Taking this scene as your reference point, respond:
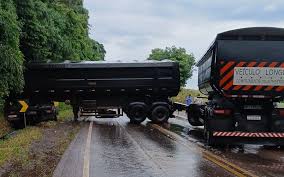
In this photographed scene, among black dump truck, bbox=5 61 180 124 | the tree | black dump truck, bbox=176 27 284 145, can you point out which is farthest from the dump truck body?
the tree

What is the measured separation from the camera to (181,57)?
283 ft

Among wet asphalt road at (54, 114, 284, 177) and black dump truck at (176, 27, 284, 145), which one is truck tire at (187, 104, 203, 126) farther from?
black dump truck at (176, 27, 284, 145)

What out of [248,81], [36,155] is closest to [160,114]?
[248,81]

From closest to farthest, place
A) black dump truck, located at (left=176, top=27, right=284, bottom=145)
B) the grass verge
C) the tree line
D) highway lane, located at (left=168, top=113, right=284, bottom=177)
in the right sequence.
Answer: highway lane, located at (left=168, top=113, right=284, bottom=177) → the grass verge → black dump truck, located at (left=176, top=27, right=284, bottom=145) → the tree line

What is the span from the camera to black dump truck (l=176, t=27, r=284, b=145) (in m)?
15.9

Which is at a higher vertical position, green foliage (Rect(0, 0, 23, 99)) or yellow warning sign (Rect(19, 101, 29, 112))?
green foliage (Rect(0, 0, 23, 99))

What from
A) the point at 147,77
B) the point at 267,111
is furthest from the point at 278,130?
the point at 147,77

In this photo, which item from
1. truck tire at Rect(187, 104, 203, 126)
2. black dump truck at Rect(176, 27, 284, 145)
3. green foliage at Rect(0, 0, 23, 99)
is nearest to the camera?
black dump truck at Rect(176, 27, 284, 145)

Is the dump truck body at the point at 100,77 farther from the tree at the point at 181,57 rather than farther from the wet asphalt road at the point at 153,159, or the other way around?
the tree at the point at 181,57

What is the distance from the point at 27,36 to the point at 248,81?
16.4 m

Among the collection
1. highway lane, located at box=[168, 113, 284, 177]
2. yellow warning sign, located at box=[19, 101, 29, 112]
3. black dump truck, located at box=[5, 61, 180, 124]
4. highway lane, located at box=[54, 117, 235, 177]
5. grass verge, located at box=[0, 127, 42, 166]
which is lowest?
highway lane, located at box=[168, 113, 284, 177]

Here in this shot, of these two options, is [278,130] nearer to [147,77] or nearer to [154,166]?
[154,166]

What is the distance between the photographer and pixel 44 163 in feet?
42.0

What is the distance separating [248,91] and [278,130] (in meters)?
1.43
